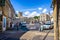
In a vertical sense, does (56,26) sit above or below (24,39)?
above

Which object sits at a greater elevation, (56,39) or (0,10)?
(0,10)

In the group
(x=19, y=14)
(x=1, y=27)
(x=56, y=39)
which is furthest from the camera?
(x=19, y=14)

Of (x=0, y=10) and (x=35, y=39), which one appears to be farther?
(x=0, y=10)

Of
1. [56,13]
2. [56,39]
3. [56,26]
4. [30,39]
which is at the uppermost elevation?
[56,13]

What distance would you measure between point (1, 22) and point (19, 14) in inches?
2027

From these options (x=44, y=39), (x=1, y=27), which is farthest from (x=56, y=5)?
(x=1, y=27)

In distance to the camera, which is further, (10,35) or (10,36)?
(10,35)

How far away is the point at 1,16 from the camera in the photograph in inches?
810

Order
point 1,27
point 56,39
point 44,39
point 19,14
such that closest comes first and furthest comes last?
point 56,39, point 44,39, point 1,27, point 19,14

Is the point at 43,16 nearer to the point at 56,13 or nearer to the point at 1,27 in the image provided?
the point at 1,27

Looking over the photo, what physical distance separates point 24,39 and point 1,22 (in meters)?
8.66

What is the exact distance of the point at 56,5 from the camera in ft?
16.1

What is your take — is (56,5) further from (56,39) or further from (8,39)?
(8,39)

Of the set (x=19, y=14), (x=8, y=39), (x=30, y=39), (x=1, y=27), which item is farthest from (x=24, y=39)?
(x=19, y=14)
